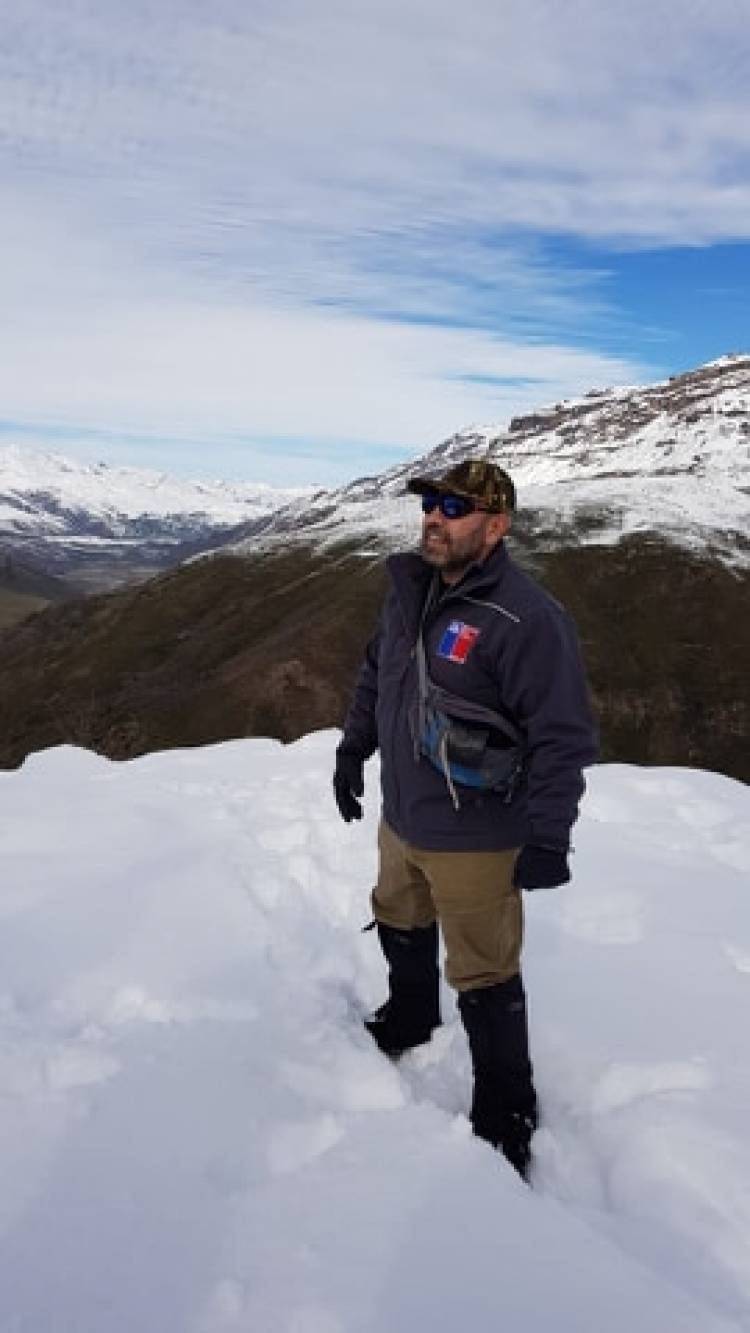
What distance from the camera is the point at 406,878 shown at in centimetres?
674

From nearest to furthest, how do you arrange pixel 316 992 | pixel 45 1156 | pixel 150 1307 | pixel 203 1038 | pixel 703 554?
1. pixel 150 1307
2. pixel 45 1156
3. pixel 203 1038
4. pixel 316 992
5. pixel 703 554

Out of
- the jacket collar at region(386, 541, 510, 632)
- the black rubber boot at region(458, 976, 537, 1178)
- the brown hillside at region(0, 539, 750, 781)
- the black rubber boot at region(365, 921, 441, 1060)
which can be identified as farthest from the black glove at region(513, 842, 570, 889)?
the brown hillside at region(0, 539, 750, 781)

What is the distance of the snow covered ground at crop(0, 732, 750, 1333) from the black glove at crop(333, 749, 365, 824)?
145 cm

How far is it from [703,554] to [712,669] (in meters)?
22.1

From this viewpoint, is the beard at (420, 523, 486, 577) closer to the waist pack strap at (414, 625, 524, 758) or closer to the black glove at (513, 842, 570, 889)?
the waist pack strap at (414, 625, 524, 758)

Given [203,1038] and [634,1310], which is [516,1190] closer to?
[634,1310]

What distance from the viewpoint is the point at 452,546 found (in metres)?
5.89

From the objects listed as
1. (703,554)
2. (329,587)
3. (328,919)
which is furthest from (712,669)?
(328,919)

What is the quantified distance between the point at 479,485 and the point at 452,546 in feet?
1.29

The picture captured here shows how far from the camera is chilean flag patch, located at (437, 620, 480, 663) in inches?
228

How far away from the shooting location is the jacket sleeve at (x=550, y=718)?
550cm

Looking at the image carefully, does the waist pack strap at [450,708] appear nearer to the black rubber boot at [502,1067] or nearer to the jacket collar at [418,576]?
the jacket collar at [418,576]

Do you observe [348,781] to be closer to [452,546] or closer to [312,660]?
[452,546]

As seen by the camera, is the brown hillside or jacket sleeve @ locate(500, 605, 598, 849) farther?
the brown hillside
